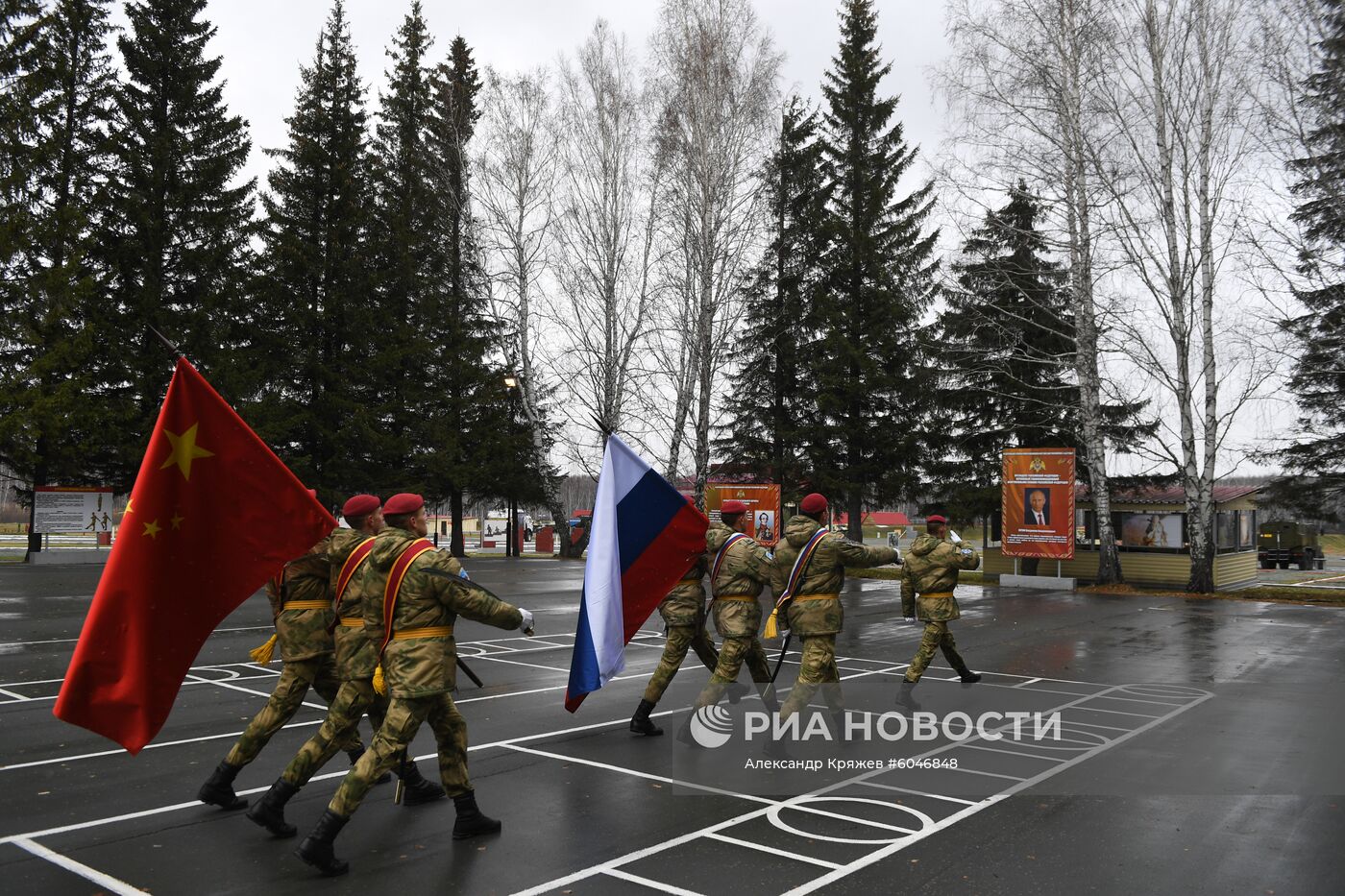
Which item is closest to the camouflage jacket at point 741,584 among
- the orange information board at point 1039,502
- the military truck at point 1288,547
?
the orange information board at point 1039,502

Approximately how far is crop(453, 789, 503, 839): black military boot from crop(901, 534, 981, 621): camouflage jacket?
5.57 m

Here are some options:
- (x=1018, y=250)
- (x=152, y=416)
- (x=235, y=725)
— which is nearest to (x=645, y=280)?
(x=1018, y=250)

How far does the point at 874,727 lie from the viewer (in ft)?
28.6

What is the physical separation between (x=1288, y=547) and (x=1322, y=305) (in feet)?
66.1

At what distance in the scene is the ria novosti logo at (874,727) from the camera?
8281 mm

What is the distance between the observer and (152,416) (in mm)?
31328

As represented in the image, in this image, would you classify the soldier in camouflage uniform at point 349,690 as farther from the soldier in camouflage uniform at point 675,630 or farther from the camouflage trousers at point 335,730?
the soldier in camouflage uniform at point 675,630

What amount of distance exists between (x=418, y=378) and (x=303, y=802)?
32561 mm

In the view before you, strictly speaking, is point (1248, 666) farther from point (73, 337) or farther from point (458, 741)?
point (73, 337)

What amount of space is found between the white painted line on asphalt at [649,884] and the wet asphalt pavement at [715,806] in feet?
0.10

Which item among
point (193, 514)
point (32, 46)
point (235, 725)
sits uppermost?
point (32, 46)

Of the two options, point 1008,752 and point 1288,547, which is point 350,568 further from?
point 1288,547

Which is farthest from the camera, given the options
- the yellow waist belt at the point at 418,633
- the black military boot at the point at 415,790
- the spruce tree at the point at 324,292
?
the spruce tree at the point at 324,292

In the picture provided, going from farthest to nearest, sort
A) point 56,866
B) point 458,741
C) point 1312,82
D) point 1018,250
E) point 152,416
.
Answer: point 152,416 → point 1018,250 → point 1312,82 → point 458,741 → point 56,866
